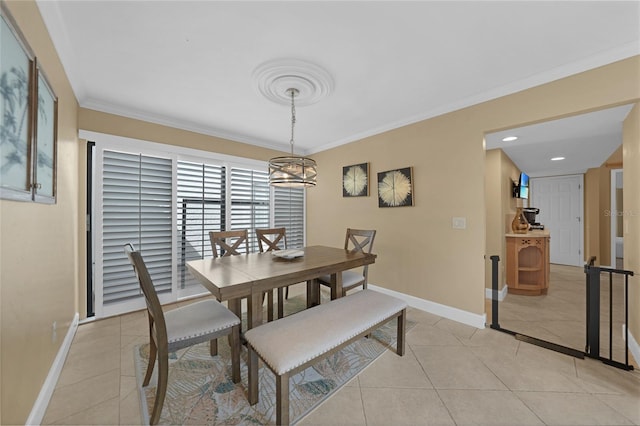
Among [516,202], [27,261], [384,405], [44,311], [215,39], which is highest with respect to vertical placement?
[215,39]

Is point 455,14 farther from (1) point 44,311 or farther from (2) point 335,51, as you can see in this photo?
(1) point 44,311

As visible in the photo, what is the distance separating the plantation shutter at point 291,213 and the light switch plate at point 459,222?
2702 mm

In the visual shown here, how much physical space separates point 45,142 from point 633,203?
4.42m

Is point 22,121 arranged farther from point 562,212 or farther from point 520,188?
point 562,212

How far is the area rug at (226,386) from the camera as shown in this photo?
1460mm

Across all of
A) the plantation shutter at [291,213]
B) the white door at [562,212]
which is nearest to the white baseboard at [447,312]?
the plantation shutter at [291,213]

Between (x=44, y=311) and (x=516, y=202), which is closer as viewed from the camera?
(x=44, y=311)

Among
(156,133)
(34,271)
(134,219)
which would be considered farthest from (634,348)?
(156,133)

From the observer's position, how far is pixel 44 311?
156 centimetres

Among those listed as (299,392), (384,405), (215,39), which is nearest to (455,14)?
(215,39)

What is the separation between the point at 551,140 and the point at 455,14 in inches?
116

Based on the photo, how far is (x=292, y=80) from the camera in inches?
85.8

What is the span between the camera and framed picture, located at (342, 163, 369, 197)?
12.1ft

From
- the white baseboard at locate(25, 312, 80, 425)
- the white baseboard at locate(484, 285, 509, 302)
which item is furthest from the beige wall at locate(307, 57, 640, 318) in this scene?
the white baseboard at locate(25, 312, 80, 425)
